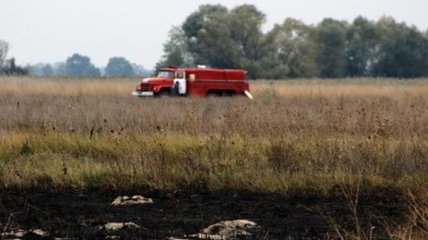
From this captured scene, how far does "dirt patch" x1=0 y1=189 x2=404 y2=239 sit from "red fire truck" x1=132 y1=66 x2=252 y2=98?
2246cm

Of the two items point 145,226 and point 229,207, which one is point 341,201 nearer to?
point 229,207

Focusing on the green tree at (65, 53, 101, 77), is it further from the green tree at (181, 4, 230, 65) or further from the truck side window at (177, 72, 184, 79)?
the truck side window at (177, 72, 184, 79)

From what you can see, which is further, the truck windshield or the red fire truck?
the truck windshield

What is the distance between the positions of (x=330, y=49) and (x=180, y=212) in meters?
83.0

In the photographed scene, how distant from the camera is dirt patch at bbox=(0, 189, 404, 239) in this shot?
25.7 ft

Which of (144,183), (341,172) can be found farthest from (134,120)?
(341,172)

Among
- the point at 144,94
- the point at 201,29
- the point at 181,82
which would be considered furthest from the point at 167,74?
the point at 201,29

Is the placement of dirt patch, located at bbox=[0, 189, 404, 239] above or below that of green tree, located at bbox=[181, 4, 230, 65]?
below

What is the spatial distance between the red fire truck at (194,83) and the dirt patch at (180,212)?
73.7 ft

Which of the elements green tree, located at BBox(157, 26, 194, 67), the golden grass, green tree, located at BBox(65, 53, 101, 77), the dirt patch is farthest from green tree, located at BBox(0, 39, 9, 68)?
green tree, located at BBox(65, 53, 101, 77)

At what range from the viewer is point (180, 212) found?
9.01 meters

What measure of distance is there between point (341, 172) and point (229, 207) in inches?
75.2

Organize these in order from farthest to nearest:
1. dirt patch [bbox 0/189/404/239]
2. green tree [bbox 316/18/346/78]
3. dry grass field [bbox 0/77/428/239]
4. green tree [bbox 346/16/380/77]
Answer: green tree [bbox 346/16/380/77]
green tree [bbox 316/18/346/78]
dry grass field [bbox 0/77/428/239]
dirt patch [bbox 0/189/404/239]

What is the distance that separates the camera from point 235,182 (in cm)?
1059
